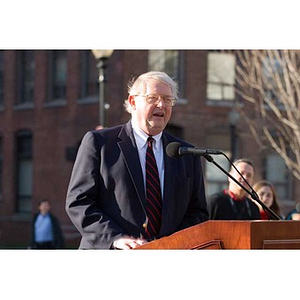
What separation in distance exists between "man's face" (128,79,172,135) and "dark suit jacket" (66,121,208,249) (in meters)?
0.14

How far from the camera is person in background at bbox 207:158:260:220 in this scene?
26.0 ft

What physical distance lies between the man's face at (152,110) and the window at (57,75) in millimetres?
22572

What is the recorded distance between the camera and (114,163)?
4.50 meters

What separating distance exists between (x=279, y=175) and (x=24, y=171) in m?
8.48

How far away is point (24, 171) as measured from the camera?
2766 centimetres

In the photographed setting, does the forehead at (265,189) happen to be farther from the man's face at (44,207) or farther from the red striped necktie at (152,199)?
the man's face at (44,207)

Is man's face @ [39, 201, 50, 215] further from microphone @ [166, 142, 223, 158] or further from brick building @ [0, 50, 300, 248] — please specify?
microphone @ [166, 142, 223, 158]

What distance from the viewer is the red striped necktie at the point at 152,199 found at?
4.44 m

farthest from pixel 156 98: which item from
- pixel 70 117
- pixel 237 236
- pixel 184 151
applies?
pixel 70 117

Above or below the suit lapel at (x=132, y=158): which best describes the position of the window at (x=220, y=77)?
above

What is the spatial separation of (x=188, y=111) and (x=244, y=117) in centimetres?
Result: 181

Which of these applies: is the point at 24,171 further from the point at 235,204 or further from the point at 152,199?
the point at 152,199

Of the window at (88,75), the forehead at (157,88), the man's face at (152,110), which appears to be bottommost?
the man's face at (152,110)

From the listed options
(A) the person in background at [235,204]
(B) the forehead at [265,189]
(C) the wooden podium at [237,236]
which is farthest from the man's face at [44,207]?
(C) the wooden podium at [237,236]
